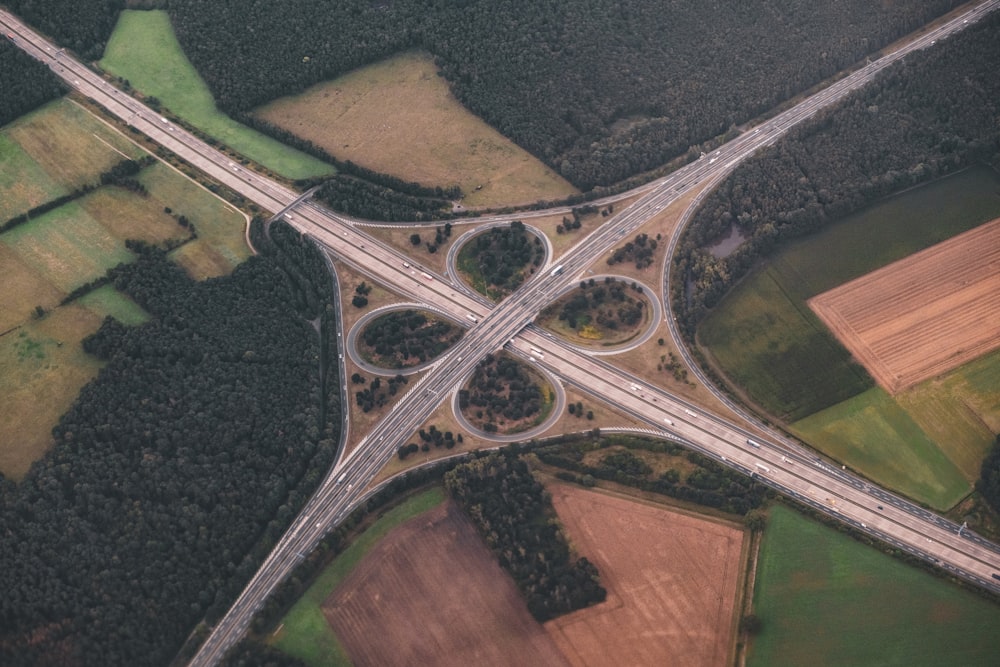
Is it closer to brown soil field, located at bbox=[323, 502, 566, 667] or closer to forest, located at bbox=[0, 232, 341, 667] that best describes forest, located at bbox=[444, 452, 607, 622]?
brown soil field, located at bbox=[323, 502, 566, 667]

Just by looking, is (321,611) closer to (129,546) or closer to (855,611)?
(129,546)

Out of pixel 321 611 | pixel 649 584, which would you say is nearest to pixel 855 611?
pixel 649 584

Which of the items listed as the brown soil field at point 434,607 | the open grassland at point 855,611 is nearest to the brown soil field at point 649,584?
the open grassland at point 855,611

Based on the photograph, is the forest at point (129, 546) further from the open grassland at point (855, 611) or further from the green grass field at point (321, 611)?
the open grassland at point (855, 611)

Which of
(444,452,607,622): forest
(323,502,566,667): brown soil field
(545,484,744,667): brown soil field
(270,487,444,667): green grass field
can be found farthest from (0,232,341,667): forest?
(545,484,744,667): brown soil field

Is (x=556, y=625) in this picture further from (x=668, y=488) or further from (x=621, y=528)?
(x=668, y=488)

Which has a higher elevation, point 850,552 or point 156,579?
point 850,552

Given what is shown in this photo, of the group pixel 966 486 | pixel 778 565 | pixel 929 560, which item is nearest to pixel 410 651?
pixel 778 565
